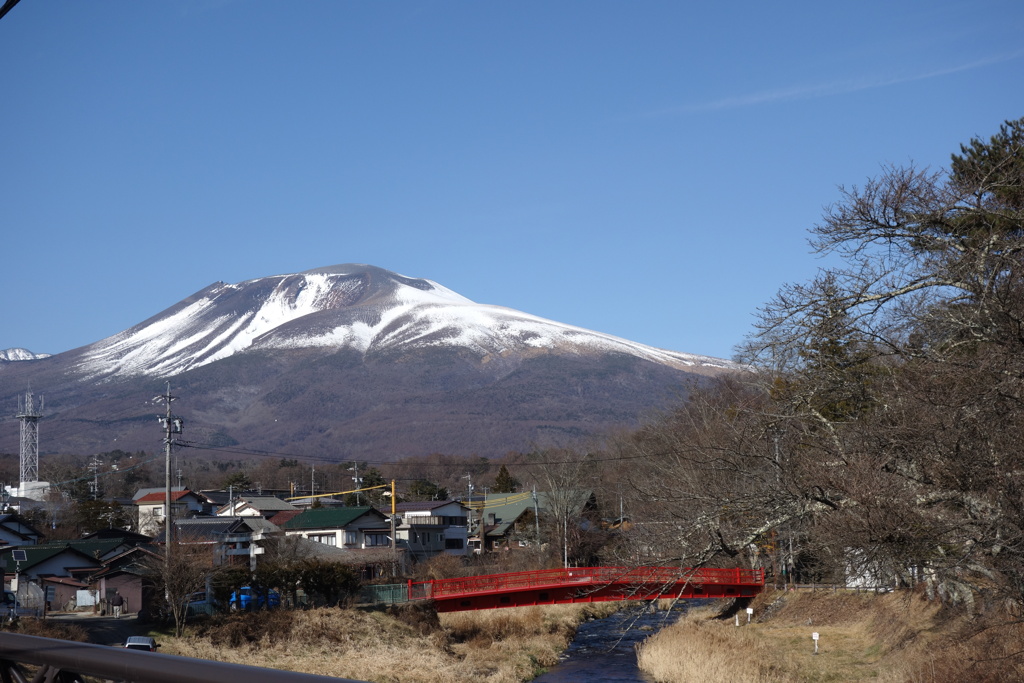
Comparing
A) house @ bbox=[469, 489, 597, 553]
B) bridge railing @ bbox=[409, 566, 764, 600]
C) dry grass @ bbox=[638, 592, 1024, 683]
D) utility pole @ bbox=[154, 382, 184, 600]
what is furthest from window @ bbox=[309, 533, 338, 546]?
dry grass @ bbox=[638, 592, 1024, 683]

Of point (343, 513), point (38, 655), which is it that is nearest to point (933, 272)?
point (38, 655)

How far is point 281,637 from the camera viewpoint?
32938 mm

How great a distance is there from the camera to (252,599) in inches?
1483

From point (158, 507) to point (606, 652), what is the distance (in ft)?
169

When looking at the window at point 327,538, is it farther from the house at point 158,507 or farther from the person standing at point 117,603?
the person standing at point 117,603

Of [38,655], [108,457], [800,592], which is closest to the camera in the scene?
[38,655]

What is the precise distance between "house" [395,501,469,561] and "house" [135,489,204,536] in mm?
18523

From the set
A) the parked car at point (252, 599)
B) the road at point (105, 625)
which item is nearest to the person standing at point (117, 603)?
the road at point (105, 625)

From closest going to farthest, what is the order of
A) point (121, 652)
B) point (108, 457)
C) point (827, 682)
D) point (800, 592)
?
point (121, 652), point (827, 682), point (800, 592), point (108, 457)

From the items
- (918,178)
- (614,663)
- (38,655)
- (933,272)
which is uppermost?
(918,178)

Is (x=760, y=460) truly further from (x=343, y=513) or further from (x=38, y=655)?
(x=343, y=513)

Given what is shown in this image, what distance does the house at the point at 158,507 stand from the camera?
71375mm

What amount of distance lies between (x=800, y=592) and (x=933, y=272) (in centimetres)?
2594

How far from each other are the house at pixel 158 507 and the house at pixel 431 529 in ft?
60.8
